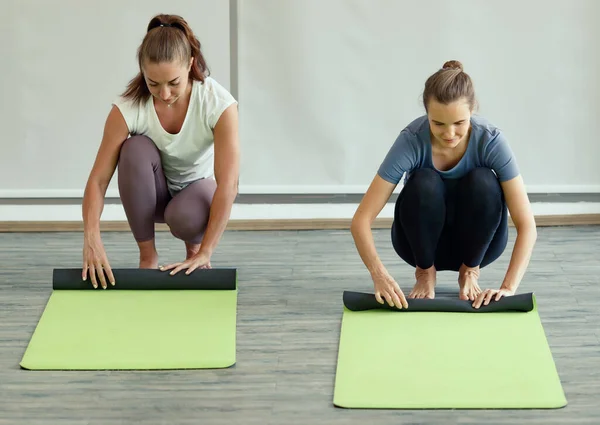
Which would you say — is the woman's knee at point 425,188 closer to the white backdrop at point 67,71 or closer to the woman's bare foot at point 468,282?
the woman's bare foot at point 468,282

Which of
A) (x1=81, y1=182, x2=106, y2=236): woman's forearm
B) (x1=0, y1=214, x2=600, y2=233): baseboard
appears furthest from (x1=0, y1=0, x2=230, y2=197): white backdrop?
(x1=81, y1=182, x2=106, y2=236): woman's forearm

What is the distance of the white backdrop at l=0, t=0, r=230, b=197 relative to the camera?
343 centimetres

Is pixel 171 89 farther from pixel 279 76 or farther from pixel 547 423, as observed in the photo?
pixel 547 423

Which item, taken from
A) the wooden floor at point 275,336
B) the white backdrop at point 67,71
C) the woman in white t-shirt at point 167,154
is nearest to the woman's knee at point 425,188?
the wooden floor at point 275,336

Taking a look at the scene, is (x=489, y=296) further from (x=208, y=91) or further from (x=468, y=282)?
(x=208, y=91)

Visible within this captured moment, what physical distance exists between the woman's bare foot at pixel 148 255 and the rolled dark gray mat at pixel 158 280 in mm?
123

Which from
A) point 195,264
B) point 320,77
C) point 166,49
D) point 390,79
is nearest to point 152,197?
point 195,264

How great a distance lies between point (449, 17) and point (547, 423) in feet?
5.81

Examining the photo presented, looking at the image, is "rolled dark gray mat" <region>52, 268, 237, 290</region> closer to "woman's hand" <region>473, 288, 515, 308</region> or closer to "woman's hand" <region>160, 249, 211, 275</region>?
"woman's hand" <region>160, 249, 211, 275</region>

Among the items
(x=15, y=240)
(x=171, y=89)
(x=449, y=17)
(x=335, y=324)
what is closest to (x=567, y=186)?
(x=449, y=17)

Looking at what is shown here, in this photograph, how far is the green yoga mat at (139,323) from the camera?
2387mm

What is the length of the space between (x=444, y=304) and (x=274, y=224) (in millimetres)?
1090

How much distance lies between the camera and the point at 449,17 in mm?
3424

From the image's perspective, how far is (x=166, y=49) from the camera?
2.54 metres
